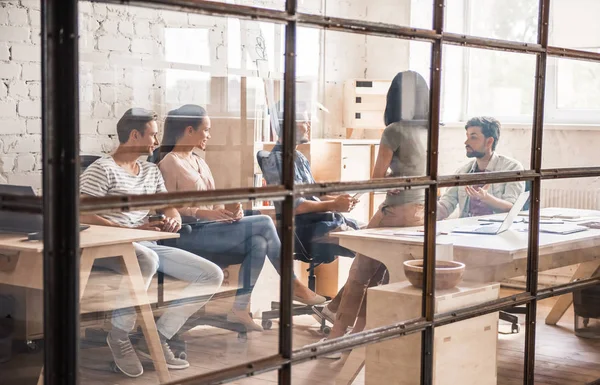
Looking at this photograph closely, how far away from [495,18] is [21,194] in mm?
1504

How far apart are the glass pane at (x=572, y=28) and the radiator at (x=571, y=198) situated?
0.49 metres

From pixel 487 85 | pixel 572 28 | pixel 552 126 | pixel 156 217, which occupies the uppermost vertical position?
pixel 572 28

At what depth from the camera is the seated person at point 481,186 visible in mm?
2305

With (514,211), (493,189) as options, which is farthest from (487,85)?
(514,211)

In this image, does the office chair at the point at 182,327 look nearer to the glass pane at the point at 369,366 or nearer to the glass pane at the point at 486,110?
the glass pane at the point at 369,366

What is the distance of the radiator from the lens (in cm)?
270

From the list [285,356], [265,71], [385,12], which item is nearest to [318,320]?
[285,356]

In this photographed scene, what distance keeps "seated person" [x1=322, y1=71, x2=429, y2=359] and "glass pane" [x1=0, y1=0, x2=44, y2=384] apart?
73cm

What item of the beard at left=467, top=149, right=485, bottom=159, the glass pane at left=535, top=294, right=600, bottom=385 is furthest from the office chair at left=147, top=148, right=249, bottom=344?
the glass pane at left=535, top=294, right=600, bottom=385

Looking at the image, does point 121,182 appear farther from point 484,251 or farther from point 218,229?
point 484,251

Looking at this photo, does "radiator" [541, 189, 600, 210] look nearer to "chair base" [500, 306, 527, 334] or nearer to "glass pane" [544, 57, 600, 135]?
"glass pane" [544, 57, 600, 135]

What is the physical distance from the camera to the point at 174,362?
185cm

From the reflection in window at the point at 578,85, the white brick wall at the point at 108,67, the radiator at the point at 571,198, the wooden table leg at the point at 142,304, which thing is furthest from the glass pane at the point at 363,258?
the reflection in window at the point at 578,85

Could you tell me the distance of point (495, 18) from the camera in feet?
7.98
